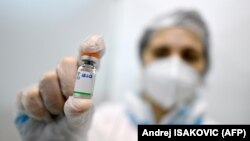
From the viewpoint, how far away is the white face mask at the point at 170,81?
3.67 ft

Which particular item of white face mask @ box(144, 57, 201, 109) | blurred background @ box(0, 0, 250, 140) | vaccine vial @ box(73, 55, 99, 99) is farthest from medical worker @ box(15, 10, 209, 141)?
vaccine vial @ box(73, 55, 99, 99)

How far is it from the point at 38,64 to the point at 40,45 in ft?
0.18

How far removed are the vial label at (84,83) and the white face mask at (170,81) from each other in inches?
27.6

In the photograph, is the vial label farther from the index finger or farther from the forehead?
the forehead

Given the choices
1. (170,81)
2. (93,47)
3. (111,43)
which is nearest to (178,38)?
(170,81)

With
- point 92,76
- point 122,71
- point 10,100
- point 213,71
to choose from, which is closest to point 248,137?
point 92,76

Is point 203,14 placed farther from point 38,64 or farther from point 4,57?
point 4,57

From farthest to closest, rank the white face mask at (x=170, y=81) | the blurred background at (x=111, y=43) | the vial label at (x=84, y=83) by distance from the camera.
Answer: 1. the white face mask at (x=170, y=81)
2. the blurred background at (x=111, y=43)
3. the vial label at (x=84, y=83)

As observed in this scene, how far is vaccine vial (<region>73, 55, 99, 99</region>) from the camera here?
452mm

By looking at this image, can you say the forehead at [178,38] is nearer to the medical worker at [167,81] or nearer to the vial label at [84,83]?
the medical worker at [167,81]

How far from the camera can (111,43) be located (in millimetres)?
1483

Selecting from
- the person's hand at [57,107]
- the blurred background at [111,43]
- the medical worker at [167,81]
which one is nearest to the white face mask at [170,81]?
the medical worker at [167,81]

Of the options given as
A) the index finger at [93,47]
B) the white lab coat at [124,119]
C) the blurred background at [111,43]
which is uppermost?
the blurred background at [111,43]

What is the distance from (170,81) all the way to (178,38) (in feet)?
0.74
